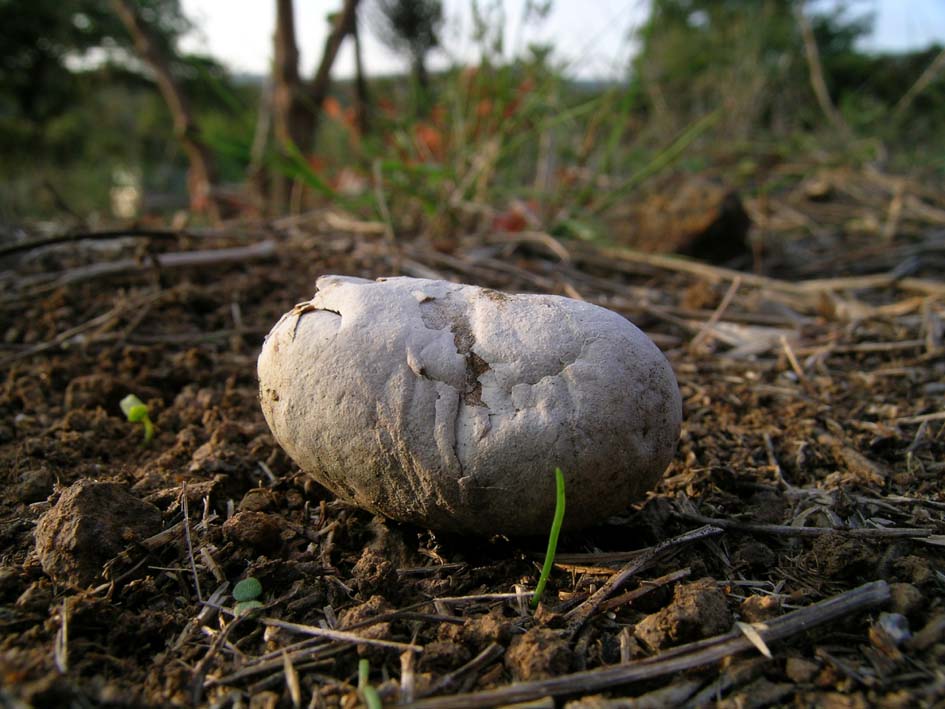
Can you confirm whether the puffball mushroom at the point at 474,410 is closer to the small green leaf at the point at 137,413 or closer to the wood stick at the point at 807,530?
the wood stick at the point at 807,530

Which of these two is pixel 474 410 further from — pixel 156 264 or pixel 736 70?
pixel 736 70

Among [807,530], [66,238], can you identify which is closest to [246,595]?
[807,530]

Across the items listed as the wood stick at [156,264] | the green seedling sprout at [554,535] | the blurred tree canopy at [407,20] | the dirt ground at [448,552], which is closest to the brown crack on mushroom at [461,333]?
the green seedling sprout at [554,535]

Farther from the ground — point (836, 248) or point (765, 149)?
point (765, 149)

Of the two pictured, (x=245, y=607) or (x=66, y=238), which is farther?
(x=66, y=238)

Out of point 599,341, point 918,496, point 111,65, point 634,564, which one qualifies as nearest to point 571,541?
point 634,564

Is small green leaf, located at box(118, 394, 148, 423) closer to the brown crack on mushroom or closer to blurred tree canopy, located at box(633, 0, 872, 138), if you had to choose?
the brown crack on mushroom

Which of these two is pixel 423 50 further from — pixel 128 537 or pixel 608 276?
pixel 128 537

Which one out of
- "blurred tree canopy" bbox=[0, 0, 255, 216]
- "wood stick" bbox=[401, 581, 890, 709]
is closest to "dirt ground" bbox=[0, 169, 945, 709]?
"wood stick" bbox=[401, 581, 890, 709]
